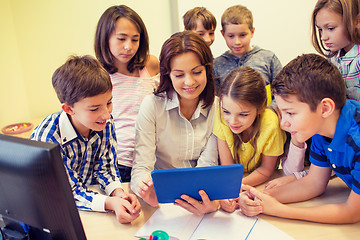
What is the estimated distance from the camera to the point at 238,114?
115cm

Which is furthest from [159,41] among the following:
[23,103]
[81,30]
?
[23,103]

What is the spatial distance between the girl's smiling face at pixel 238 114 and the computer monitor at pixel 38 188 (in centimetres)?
69

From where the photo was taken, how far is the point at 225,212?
972 millimetres

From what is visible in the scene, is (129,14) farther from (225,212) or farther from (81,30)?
(81,30)

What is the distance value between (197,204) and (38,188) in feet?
1.60

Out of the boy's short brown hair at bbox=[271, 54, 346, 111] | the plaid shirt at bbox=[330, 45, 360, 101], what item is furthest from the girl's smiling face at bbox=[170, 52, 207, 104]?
the plaid shirt at bbox=[330, 45, 360, 101]

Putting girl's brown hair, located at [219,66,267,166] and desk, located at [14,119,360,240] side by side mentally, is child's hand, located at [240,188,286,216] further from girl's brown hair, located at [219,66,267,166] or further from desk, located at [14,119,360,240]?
girl's brown hair, located at [219,66,267,166]

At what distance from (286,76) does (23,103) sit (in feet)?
8.28

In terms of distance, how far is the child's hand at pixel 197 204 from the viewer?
93 centimetres

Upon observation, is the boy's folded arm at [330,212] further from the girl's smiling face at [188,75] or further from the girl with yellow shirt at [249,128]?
the girl's smiling face at [188,75]

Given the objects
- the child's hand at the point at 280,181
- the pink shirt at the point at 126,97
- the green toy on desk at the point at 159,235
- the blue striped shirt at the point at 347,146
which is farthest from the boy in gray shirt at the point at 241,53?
the green toy on desk at the point at 159,235

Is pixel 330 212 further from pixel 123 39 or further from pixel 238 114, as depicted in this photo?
pixel 123 39

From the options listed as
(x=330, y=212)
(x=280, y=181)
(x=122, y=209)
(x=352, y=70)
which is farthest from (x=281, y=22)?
(x=122, y=209)

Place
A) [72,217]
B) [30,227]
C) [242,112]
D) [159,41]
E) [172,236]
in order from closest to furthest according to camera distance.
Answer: [72,217] → [30,227] → [172,236] → [242,112] → [159,41]
